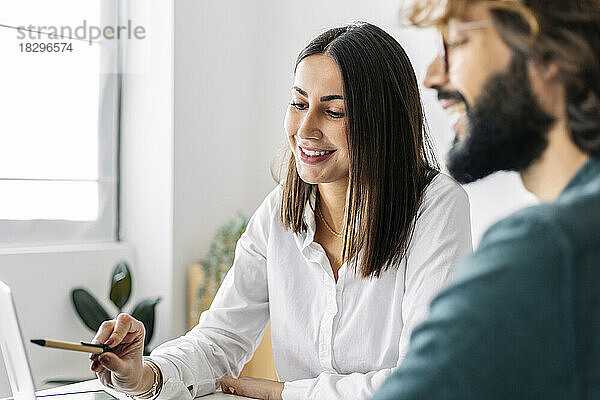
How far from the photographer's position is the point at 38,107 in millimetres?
2945

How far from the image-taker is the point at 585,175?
2.10 ft

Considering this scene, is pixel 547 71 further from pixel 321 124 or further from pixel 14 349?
pixel 321 124

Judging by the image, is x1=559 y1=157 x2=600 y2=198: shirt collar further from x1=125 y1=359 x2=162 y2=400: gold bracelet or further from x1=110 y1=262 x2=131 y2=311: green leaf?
x1=110 y1=262 x2=131 y2=311: green leaf

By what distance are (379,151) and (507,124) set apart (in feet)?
3.10

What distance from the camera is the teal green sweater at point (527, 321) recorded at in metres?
0.56

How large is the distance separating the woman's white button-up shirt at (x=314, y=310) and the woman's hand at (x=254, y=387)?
0.03 meters

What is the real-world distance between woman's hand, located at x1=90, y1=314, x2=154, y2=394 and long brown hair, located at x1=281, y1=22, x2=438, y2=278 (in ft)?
1.58

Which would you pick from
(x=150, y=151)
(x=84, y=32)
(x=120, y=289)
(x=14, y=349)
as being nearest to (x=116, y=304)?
(x=120, y=289)

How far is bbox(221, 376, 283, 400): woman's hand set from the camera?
5.10ft

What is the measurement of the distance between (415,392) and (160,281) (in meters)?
2.69

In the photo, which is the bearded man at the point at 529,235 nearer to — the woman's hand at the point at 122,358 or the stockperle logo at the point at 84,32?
the woman's hand at the point at 122,358

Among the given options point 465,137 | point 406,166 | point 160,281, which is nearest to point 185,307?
point 160,281

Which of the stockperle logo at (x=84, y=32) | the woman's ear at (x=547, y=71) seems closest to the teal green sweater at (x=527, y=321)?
the woman's ear at (x=547, y=71)

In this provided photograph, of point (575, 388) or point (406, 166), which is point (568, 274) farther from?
point (406, 166)
